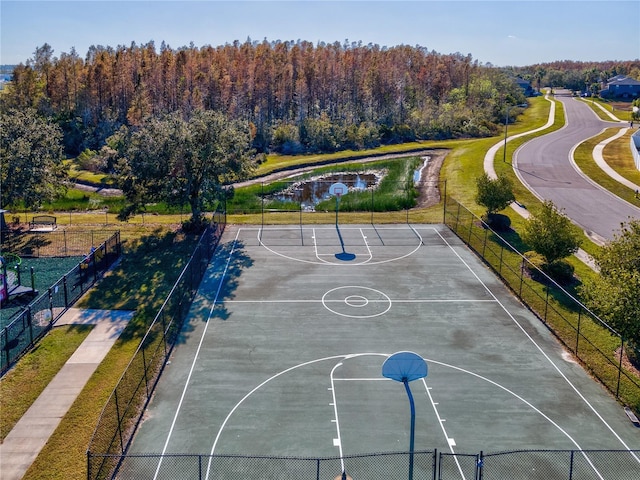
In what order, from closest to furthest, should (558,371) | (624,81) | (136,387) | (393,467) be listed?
(393,467)
(136,387)
(558,371)
(624,81)

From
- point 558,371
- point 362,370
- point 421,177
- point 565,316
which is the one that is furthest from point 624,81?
point 362,370

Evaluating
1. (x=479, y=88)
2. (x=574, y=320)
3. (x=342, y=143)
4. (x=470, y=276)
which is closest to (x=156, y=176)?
(x=470, y=276)

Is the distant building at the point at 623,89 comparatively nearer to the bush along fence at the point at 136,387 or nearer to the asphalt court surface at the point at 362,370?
the asphalt court surface at the point at 362,370

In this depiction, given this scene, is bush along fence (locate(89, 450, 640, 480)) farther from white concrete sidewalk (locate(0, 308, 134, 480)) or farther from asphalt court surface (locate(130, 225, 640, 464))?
white concrete sidewalk (locate(0, 308, 134, 480))

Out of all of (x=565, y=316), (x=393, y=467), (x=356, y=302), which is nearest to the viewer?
(x=393, y=467)

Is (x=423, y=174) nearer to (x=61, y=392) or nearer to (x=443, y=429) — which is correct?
(x=443, y=429)

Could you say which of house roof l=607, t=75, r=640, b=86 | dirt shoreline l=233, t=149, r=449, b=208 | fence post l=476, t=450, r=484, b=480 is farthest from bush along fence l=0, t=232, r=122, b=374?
house roof l=607, t=75, r=640, b=86
